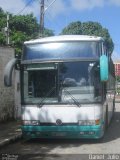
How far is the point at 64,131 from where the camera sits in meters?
14.1

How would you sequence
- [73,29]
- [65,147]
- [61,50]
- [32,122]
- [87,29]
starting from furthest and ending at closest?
[87,29] → [73,29] → [61,50] → [32,122] → [65,147]

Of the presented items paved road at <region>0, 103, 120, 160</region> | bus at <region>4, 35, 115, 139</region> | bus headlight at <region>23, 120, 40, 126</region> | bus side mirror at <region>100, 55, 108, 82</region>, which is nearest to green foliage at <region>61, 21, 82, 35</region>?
paved road at <region>0, 103, 120, 160</region>

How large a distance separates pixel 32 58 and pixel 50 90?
1.22 metres

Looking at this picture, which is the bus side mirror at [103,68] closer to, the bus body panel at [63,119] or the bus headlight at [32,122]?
the bus body panel at [63,119]

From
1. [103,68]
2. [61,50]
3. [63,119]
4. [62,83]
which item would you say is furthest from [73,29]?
[103,68]

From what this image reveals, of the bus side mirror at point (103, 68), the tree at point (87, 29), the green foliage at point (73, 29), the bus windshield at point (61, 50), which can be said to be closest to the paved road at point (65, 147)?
the bus side mirror at point (103, 68)

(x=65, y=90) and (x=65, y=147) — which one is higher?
(x=65, y=90)

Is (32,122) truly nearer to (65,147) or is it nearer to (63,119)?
(63,119)

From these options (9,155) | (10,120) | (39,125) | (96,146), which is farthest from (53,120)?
(10,120)

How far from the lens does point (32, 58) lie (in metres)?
14.7

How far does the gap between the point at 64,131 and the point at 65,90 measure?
122 centimetres

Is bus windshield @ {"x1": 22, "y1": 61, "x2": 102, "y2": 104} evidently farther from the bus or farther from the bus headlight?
the bus headlight

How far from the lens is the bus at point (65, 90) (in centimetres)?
1403

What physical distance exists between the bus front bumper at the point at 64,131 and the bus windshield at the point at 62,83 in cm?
77
